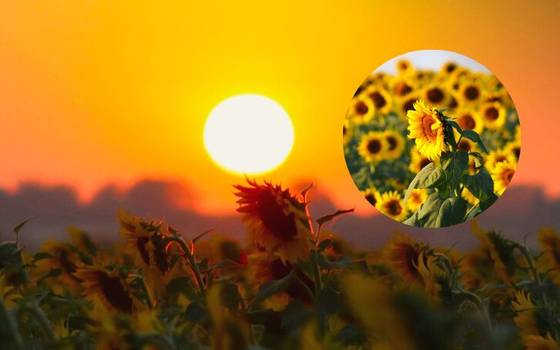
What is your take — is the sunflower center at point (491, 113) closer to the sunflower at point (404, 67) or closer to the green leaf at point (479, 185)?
the sunflower at point (404, 67)

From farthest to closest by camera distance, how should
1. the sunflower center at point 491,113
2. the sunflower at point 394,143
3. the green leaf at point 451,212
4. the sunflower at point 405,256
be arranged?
the sunflower at point 394,143
the sunflower center at point 491,113
the green leaf at point 451,212
the sunflower at point 405,256

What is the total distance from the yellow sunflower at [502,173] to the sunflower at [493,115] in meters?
2.34

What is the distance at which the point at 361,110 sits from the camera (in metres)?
13.6

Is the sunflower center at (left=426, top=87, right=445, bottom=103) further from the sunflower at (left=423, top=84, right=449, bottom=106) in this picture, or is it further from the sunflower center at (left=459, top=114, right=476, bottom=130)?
the sunflower center at (left=459, top=114, right=476, bottom=130)

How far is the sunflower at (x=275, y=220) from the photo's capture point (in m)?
2.75

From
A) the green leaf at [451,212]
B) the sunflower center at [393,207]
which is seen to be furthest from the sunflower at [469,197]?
the sunflower center at [393,207]

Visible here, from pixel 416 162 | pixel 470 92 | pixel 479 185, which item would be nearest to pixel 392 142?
pixel 470 92

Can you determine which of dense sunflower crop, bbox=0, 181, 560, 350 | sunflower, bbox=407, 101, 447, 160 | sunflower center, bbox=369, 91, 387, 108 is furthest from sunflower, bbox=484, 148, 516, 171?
dense sunflower crop, bbox=0, 181, 560, 350

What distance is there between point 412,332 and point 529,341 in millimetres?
1852

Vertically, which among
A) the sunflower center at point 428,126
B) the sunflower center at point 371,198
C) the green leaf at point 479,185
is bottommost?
the sunflower center at point 371,198

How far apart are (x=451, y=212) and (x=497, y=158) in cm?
421

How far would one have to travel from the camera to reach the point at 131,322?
140 cm

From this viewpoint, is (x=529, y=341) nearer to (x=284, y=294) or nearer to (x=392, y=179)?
(x=284, y=294)

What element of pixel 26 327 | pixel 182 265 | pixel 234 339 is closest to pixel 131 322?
pixel 234 339
